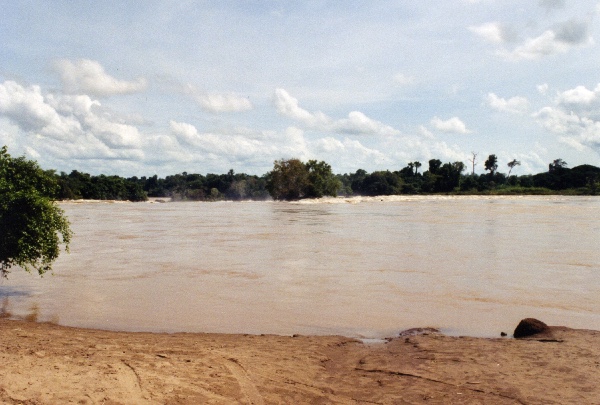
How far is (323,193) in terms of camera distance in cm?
10256

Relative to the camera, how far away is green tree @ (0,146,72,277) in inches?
441

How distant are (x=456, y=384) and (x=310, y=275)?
375 inches

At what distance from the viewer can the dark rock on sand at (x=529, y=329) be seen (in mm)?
8453

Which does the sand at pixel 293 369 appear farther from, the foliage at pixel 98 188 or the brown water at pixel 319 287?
the foliage at pixel 98 188

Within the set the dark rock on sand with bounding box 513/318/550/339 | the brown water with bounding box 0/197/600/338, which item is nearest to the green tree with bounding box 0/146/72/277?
the brown water with bounding box 0/197/600/338

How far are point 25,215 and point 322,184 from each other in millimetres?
90317

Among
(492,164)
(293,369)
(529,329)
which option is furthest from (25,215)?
(492,164)

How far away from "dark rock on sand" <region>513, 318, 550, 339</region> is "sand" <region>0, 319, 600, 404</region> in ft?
0.63

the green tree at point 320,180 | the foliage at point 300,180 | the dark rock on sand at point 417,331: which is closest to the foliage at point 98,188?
the foliage at point 300,180

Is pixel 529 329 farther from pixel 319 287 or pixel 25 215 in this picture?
pixel 25 215

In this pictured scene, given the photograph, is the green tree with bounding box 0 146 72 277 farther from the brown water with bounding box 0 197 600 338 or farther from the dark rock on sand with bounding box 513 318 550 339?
the dark rock on sand with bounding box 513 318 550 339

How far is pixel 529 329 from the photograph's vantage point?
8.49m

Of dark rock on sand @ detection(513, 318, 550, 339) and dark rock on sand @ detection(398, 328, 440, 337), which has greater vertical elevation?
dark rock on sand @ detection(513, 318, 550, 339)

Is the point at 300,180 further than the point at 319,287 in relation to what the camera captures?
Yes
